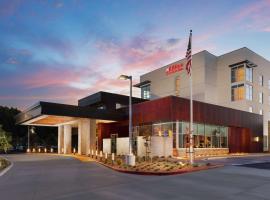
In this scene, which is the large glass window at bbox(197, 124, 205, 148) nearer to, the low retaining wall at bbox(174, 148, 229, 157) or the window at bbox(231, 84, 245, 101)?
the low retaining wall at bbox(174, 148, 229, 157)

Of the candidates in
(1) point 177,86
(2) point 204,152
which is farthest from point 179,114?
(1) point 177,86

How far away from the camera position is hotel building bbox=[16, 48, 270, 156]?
3725 cm

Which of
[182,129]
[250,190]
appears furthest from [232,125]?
[250,190]

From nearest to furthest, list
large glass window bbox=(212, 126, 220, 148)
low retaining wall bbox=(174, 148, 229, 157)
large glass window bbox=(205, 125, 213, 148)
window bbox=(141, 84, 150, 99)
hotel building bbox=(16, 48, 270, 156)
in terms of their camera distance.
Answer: low retaining wall bbox=(174, 148, 229, 157) < hotel building bbox=(16, 48, 270, 156) < large glass window bbox=(205, 125, 213, 148) < large glass window bbox=(212, 126, 220, 148) < window bbox=(141, 84, 150, 99)

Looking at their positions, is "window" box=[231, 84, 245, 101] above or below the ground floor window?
above

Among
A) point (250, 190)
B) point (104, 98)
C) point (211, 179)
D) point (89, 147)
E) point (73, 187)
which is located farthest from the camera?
point (104, 98)

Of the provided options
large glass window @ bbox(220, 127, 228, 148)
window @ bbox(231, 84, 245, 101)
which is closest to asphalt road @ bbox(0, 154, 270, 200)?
large glass window @ bbox(220, 127, 228, 148)

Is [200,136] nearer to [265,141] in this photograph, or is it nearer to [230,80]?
[230,80]

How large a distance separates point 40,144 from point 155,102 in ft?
149

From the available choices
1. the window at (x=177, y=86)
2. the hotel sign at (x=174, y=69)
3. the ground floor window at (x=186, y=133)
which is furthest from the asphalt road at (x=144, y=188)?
the window at (x=177, y=86)

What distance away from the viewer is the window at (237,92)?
58312 mm

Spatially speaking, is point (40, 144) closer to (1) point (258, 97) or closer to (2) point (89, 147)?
(2) point (89, 147)

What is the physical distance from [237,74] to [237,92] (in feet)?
11.5

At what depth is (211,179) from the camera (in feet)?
52.9
